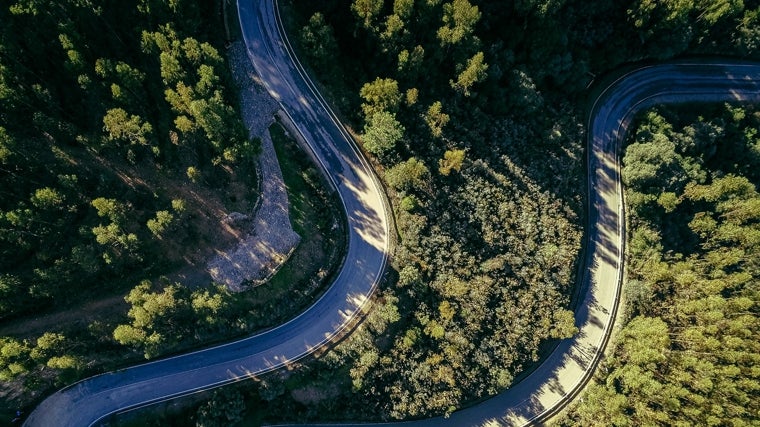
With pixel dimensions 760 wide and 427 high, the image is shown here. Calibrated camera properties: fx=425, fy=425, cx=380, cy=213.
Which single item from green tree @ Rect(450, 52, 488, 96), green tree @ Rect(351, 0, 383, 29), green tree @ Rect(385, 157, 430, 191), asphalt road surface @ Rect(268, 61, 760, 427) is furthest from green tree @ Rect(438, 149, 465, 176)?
asphalt road surface @ Rect(268, 61, 760, 427)

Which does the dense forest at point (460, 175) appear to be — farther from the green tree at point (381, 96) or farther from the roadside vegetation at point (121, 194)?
the roadside vegetation at point (121, 194)

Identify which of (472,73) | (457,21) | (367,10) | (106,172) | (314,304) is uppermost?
(457,21)

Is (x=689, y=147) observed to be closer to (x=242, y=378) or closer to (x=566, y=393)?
(x=566, y=393)

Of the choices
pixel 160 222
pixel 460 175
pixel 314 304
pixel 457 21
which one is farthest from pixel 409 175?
pixel 160 222

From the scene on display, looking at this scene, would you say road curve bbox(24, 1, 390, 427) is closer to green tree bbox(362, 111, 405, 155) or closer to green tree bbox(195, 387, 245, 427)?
green tree bbox(195, 387, 245, 427)

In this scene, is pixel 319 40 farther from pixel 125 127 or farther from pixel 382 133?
pixel 125 127

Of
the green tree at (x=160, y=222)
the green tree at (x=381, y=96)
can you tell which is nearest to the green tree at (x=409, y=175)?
the green tree at (x=381, y=96)
